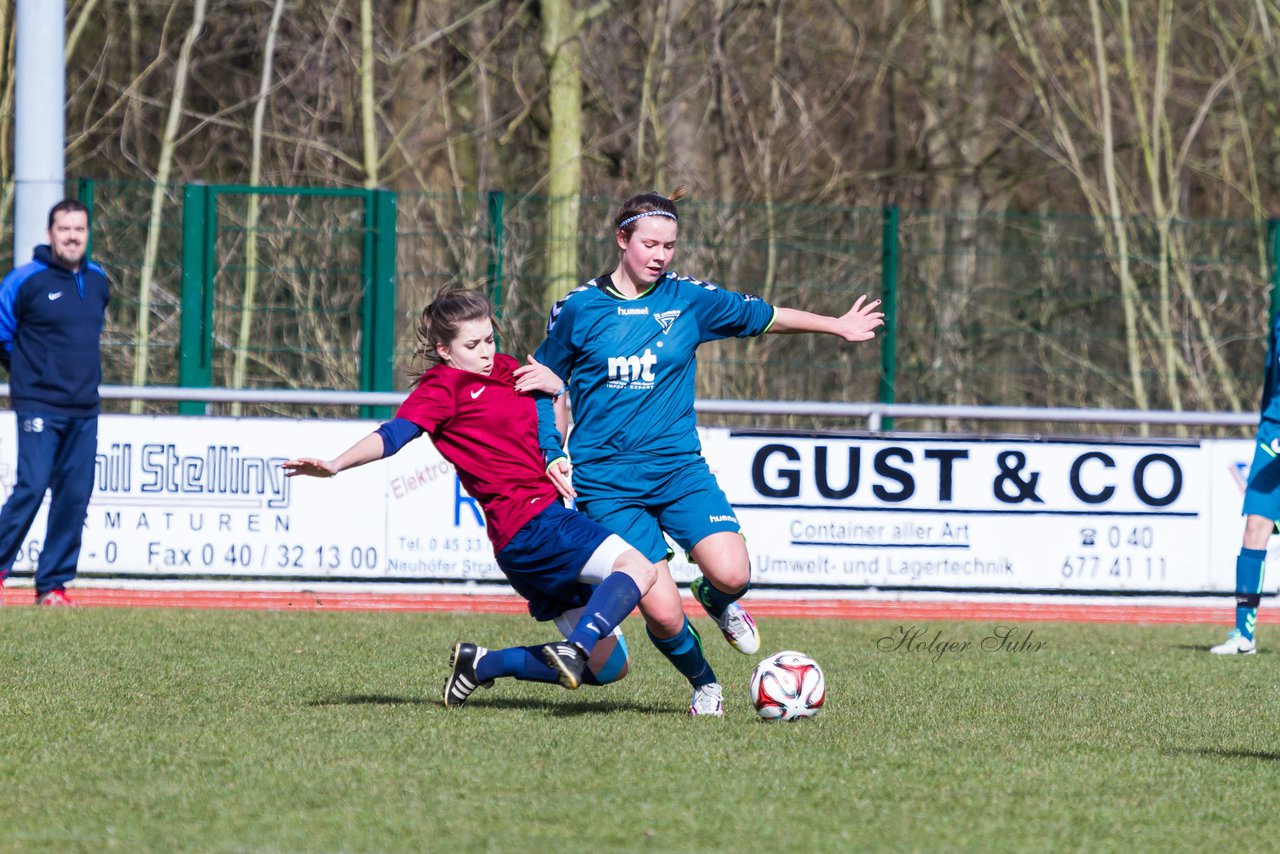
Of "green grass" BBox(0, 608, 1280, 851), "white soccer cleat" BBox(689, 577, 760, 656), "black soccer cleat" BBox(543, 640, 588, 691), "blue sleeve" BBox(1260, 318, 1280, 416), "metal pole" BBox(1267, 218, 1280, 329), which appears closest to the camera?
"green grass" BBox(0, 608, 1280, 851)

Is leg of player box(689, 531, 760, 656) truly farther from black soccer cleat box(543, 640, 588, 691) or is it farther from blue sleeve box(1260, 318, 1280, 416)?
blue sleeve box(1260, 318, 1280, 416)

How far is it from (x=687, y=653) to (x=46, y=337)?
202 inches

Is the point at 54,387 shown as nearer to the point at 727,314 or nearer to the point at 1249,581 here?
the point at 727,314

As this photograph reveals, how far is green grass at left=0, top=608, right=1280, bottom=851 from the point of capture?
447 cm

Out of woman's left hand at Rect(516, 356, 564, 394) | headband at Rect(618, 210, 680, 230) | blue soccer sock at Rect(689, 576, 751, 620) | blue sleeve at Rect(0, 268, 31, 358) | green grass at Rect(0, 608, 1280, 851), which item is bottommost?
green grass at Rect(0, 608, 1280, 851)

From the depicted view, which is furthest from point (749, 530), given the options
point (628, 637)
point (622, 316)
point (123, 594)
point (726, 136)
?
point (726, 136)

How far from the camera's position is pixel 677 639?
6348mm

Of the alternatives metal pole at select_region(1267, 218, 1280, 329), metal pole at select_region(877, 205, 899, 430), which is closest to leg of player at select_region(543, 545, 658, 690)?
metal pole at select_region(877, 205, 899, 430)

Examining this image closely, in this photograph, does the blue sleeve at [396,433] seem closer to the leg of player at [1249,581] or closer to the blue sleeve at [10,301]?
the blue sleeve at [10,301]

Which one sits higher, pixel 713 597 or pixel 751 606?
pixel 713 597

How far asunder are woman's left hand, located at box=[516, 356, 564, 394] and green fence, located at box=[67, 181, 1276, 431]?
5.93 m

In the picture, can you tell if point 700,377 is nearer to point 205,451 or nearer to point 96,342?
point 205,451

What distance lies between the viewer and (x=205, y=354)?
1211 cm
